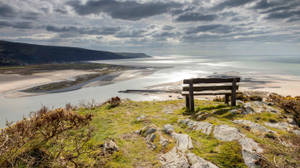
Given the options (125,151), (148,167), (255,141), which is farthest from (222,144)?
(125,151)

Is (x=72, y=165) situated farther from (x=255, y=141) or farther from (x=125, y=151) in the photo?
(x=255, y=141)

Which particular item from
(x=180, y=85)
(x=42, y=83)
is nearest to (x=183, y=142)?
(x=180, y=85)

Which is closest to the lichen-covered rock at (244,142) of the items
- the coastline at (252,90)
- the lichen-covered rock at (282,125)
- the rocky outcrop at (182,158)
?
the rocky outcrop at (182,158)

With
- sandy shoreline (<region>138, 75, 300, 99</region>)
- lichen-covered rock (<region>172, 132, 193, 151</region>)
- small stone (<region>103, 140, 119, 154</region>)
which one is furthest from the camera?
sandy shoreline (<region>138, 75, 300, 99</region>)

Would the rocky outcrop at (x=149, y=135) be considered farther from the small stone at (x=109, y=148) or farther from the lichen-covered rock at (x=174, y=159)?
the small stone at (x=109, y=148)

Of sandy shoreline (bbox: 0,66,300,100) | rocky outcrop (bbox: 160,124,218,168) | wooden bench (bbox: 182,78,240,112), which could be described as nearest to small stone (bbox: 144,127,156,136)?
rocky outcrop (bbox: 160,124,218,168)

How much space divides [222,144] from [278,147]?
1.54 m

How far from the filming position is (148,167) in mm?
4129

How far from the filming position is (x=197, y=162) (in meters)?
3.86

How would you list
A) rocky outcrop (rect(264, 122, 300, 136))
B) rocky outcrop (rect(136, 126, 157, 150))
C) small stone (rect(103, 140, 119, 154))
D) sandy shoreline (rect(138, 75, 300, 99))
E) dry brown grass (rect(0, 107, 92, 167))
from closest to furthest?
dry brown grass (rect(0, 107, 92, 167)) < small stone (rect(103, 140, 119, 154)) < rocky outcrop (rect(136, 126, 157, 150)) < rocky outcrop (rect(264, 122, 300, 136)) < sandy shoreline (rect(138, 75, 300, 99))

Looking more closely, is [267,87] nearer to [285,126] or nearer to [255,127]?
[285,126]

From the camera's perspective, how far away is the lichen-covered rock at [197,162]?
3717 mm

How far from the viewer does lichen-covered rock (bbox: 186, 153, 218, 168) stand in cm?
372

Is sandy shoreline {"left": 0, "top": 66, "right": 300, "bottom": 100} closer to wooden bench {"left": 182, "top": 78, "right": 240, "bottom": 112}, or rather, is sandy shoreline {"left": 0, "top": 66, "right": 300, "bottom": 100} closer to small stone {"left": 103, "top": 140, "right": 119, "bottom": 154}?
wooden bench {"left": 182, "top": 78, "right": 240, "bottom": 112}
